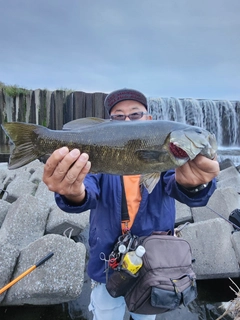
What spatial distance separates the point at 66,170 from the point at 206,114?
1506 centimetres

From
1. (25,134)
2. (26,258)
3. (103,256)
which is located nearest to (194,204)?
(103,256)

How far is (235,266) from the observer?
400 centimetres

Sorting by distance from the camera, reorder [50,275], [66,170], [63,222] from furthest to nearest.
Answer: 1. [63,222]
2. [50,275]
3. [66,170]

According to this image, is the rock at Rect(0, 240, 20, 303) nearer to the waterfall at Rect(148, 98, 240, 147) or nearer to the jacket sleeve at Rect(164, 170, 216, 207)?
the jacket sleeve at Rect(164, 170, 216, 207)

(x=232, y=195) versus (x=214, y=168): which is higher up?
(x=214, y=168)

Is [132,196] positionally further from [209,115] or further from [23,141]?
[209,115]

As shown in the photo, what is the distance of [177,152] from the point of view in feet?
6.56

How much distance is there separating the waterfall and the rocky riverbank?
9.82 meters

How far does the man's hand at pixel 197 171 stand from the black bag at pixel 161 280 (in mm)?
651

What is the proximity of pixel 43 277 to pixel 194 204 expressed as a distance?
7.43 feet

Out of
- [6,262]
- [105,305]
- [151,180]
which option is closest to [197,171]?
[151,180]

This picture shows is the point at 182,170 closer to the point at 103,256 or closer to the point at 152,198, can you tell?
the point at 152,198

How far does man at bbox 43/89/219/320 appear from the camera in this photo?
221 centimetres

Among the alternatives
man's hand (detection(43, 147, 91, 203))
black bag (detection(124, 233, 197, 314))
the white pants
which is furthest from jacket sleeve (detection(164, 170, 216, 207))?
the white pants
